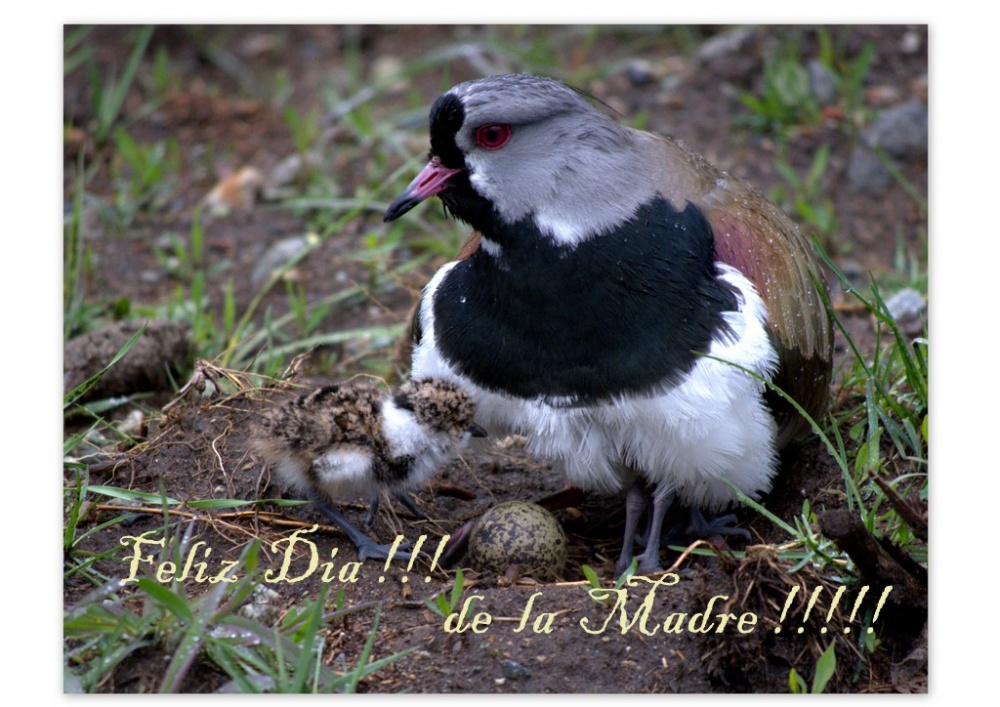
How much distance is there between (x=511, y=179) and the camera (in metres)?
4.10

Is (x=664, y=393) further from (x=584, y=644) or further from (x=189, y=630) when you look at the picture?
(x=189, y=630)

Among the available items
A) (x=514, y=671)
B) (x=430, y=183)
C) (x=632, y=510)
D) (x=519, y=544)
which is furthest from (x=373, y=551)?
(x=430, y=183)

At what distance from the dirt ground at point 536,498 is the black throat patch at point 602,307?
2.18 feet

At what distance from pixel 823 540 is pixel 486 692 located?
119cm

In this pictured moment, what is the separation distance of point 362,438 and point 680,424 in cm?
113

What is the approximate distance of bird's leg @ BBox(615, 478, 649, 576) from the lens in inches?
178

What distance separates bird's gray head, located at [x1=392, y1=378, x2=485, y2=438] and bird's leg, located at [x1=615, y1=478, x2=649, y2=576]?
2.16 ft

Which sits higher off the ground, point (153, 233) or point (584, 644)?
point (153, 233)

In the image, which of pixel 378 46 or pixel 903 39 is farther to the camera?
pixel 378 46

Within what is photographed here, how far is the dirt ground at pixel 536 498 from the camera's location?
12.2 feet

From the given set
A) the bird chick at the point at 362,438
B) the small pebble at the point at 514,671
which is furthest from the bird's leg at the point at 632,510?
the small pebble at the point at 514,671

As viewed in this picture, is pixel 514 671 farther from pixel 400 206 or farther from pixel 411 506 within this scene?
pixel 400 206

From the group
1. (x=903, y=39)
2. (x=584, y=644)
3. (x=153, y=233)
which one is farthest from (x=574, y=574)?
(x=903, y=39)

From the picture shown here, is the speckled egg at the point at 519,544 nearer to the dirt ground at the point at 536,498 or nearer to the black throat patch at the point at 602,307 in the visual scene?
the dirt ground at the point at 536,498
